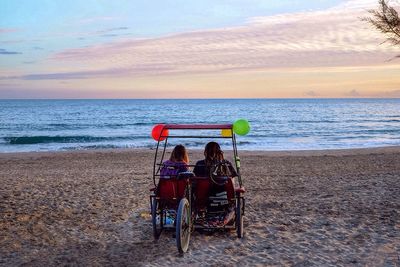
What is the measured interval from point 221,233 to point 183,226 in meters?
1.34


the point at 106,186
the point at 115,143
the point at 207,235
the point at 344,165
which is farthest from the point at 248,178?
the point at 115,143

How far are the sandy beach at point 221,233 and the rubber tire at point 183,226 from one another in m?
0.18

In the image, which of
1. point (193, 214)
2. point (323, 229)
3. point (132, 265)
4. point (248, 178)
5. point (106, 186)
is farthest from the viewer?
point (248, 178)

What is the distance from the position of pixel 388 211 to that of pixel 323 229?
1.85 m

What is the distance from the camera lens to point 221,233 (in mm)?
8266

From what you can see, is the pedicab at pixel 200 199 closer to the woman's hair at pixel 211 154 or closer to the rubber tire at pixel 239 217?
the rubber tire at pixel 239 217

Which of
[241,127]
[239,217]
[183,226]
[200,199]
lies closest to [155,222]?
[200,199]

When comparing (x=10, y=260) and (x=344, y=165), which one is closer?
(x=10, y=260)

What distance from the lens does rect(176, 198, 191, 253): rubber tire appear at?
6.84 metres

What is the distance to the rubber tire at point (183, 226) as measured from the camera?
684 centimetres

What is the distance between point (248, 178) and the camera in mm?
14828

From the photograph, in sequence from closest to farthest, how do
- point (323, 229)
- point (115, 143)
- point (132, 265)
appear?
point (132, 265)
point (323, 229)
point (115, 143)

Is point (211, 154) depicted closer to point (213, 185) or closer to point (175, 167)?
point (213, 185)

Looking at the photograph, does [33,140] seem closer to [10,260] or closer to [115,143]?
[115,143]
